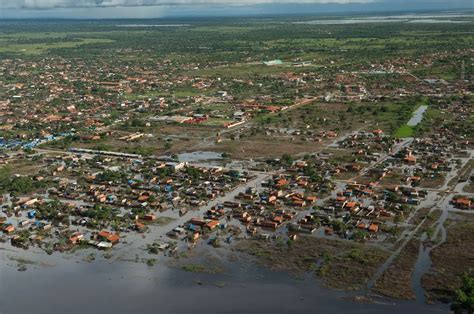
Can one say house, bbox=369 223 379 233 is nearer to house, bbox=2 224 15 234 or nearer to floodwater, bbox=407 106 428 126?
house, bbox=2 224 15 234

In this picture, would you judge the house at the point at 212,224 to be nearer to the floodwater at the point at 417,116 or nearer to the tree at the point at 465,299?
the tree at the point at 465,299

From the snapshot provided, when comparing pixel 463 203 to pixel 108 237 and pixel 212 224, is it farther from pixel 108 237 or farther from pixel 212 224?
pixel 108 237

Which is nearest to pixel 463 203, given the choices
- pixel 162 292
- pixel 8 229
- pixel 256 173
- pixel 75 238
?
pixel 256 173

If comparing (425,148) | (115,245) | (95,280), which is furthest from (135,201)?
(425,148)

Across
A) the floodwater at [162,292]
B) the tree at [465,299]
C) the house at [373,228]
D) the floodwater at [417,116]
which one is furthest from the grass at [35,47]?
the tree at [465,299]

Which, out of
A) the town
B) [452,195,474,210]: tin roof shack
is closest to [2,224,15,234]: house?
the town
